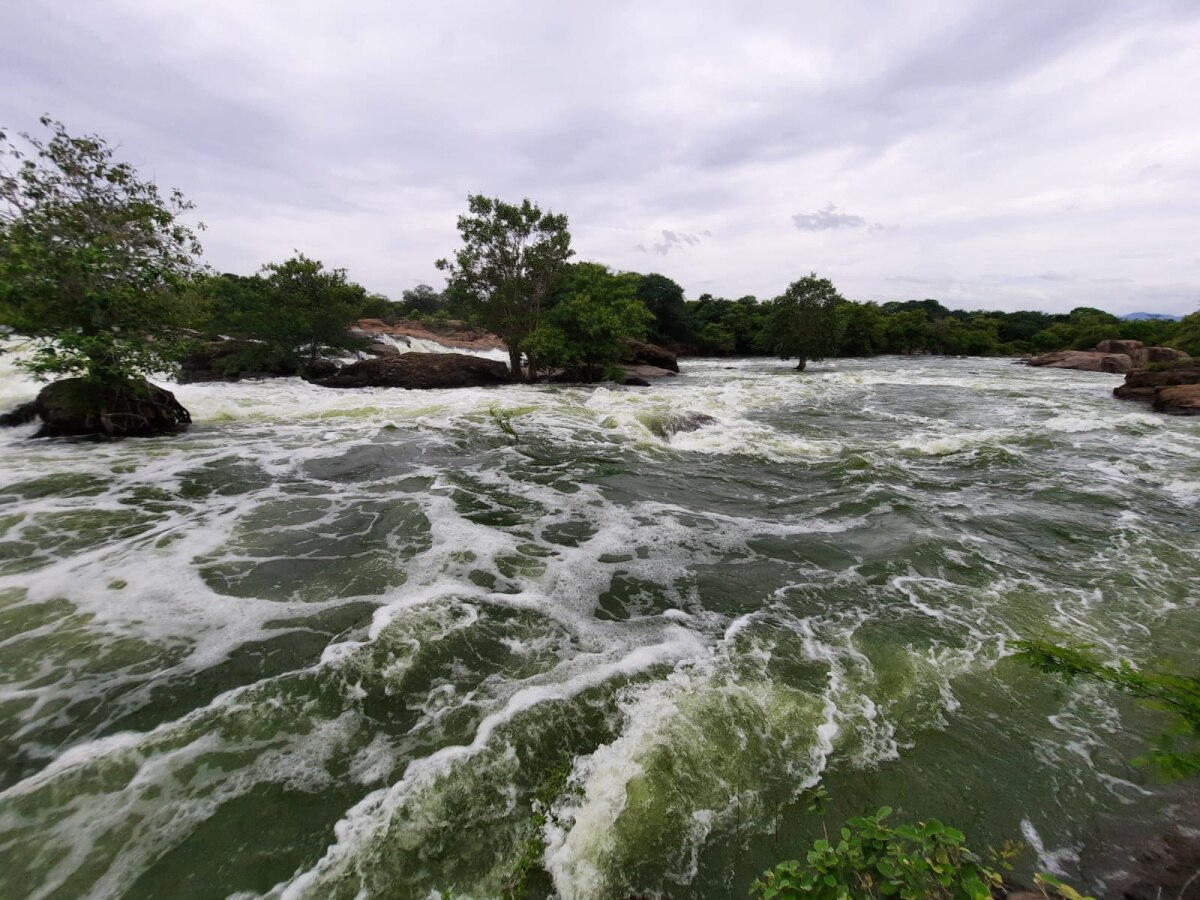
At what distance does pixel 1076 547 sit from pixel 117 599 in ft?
32.1

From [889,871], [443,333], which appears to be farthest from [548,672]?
[443,333]

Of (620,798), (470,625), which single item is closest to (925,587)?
(620,798)

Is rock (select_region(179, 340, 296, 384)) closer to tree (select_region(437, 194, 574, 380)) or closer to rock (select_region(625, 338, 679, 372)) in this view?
tree (select_region(437, 194, 574, 380))

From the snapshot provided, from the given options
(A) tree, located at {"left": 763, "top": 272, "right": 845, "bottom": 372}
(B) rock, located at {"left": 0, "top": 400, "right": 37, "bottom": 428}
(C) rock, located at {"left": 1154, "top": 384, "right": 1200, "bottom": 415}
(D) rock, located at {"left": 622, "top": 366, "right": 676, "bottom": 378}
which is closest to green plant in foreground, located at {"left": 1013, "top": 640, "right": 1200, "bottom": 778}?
(B) rock, located at {"left": 0, "top": 400, "right": 37, "bottom": 428}

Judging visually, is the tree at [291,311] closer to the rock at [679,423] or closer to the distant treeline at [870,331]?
the rock at [679,423]

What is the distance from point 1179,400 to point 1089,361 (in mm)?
20386

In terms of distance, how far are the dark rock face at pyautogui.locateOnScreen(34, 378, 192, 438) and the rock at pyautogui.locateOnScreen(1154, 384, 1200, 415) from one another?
27.0 m

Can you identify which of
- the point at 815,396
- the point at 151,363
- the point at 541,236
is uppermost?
the point at 541,236

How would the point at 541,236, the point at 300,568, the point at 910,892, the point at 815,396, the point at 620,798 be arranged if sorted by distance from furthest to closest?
the point at 541,236 → the point at 815,396 → the point at 300,568 → the point at 620,798 → the point at 910,892

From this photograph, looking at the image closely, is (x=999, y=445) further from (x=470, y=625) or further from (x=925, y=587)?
(x=470, y=625)

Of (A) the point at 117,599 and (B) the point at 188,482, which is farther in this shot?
(B) the point at 188,482

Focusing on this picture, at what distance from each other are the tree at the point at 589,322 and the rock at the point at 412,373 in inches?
128

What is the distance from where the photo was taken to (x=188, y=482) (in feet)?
24.7

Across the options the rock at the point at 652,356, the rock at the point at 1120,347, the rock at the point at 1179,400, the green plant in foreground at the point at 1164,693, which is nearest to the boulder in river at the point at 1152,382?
the rock at the point at 1179,400
